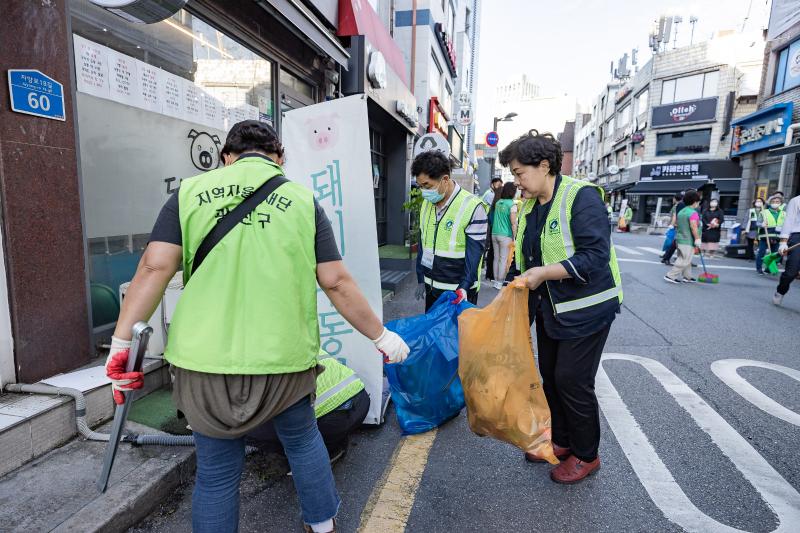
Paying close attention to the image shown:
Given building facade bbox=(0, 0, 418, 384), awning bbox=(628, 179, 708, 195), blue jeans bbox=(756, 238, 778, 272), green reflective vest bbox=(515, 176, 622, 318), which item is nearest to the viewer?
green reflective vest bbox=(515, 176, 622, 318)

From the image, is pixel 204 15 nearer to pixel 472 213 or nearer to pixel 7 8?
pixel 7 8

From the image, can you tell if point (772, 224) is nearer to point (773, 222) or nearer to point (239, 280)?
point (773, 222)

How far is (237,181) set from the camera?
1556 mm

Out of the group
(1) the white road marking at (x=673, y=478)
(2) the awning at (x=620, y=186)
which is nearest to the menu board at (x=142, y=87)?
(1) the white road marking at (x=673, y=478)

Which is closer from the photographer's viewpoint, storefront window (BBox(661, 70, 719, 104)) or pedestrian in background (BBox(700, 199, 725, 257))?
pedestrian in background (BBox(700, 199, 725, 257))

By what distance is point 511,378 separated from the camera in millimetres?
2391

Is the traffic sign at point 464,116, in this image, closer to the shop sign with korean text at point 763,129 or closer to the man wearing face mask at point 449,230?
the shop sign with korean text at point 763,129

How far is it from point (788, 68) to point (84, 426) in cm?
2415

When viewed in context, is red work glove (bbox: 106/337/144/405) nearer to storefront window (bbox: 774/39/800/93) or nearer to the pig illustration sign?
the pig illustration sign

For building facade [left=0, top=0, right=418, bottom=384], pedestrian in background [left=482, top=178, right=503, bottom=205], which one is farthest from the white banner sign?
pedestrian in background [left=482, top=178, right=503, bottom=205]

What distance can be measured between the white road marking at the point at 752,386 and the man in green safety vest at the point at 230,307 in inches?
137

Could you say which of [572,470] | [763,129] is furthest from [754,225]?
[572,470]

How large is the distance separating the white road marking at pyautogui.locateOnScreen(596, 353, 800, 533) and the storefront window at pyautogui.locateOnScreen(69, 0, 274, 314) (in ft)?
12.7

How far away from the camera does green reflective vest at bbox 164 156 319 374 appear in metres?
1.51
